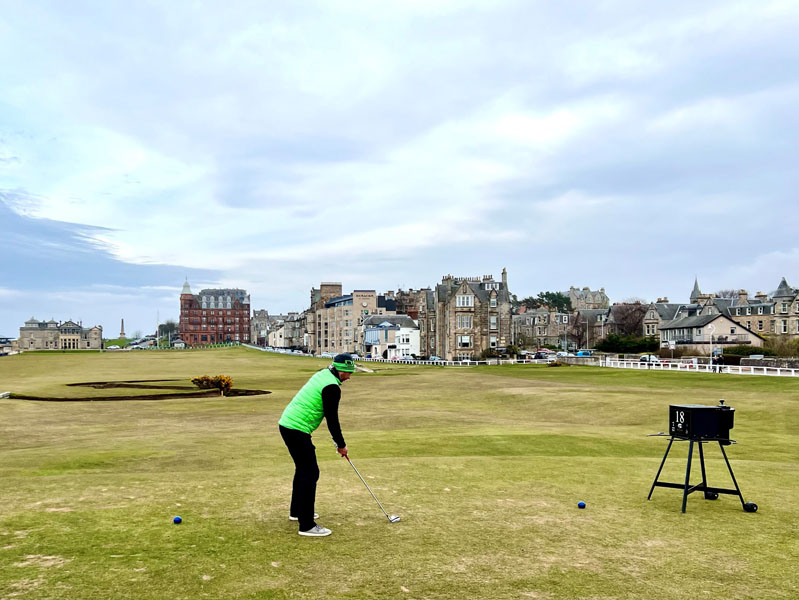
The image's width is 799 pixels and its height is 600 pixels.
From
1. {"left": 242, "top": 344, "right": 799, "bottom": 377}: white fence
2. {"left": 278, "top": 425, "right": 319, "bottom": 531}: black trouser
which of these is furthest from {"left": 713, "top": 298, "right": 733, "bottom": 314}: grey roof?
{"left": 278, "top": 425, "right": 319, "bottom": 531}: black trouser

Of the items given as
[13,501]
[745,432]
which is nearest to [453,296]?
[745,432]

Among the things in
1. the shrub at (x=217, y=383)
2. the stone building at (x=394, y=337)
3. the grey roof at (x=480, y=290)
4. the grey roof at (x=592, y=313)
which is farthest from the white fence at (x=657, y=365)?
the grey roof at (x=592, y=313)

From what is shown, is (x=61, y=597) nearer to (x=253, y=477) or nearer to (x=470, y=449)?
(x=253, y=477)

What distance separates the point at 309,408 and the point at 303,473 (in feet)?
3.47

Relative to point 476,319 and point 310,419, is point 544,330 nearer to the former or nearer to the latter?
point 476,319

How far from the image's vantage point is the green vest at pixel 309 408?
10547 mm

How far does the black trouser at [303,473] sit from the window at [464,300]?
114m

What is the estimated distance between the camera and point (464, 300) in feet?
405

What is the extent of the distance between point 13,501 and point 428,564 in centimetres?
836

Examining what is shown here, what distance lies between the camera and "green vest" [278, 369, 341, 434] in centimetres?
1055

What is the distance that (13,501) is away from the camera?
39.2 ft

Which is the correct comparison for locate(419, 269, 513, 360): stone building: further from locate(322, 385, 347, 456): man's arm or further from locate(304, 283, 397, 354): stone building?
locate(322, 385, 347, 456): man's arm

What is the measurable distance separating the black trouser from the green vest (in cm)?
12

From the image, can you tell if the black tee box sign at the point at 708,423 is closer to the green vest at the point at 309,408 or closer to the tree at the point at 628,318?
the green vest at the point at 309,408
